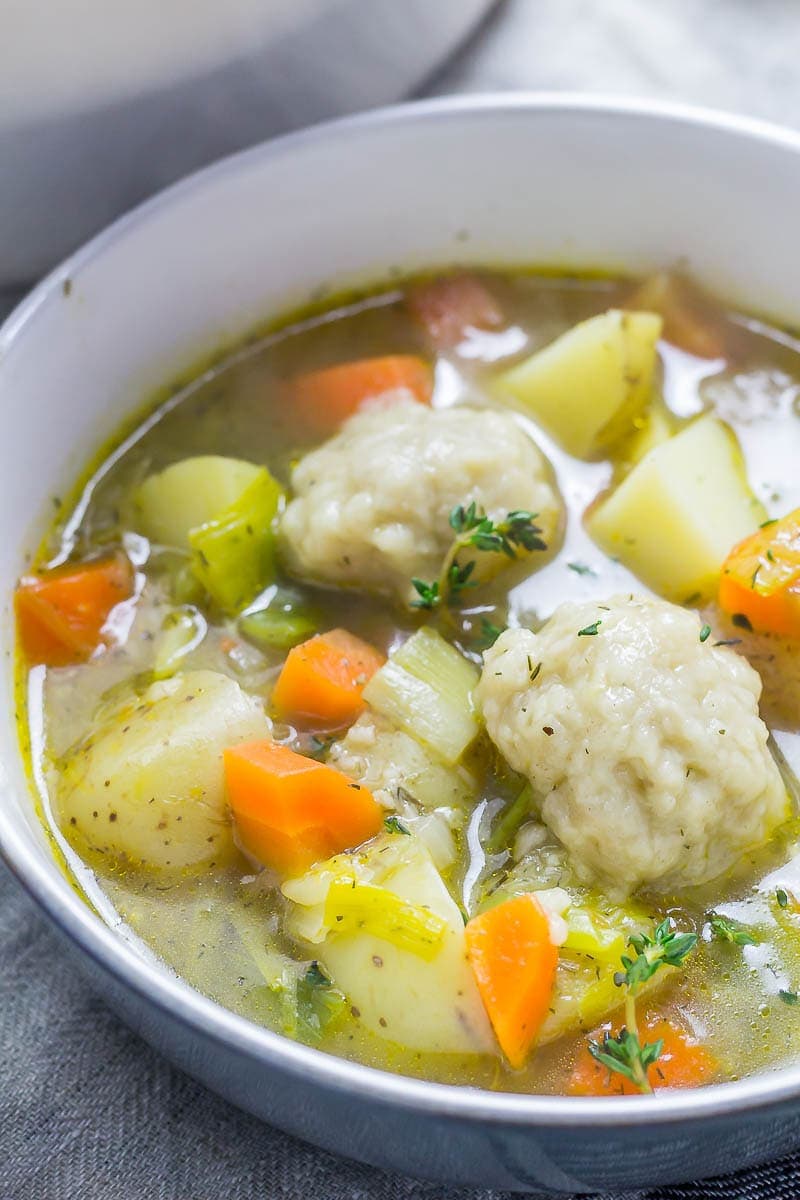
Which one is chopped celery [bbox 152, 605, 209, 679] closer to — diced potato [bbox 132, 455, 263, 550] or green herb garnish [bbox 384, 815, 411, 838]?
diced potato [bbox 132, 455, 263, 550]

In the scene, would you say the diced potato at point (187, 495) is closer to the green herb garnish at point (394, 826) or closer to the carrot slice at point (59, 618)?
A: the carrot slice at point (59, 618)

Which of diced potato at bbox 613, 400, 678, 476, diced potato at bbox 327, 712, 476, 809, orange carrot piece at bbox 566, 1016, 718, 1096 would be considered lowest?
orange carrot piece at bbox 566, 1016, 718, 1096

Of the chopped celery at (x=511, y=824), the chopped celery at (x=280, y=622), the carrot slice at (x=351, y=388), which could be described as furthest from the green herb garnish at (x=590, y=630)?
the carrot slice at (x=351, y=388)

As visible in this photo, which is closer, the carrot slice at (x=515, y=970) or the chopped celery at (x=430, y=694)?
the carrot slice at (x=515, y=970)

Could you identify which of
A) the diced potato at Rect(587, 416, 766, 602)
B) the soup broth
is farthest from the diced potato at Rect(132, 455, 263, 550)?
the diced potato at Rect(587, 416, 766, 602)

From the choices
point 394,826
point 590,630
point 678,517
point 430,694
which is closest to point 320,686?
point 430,694

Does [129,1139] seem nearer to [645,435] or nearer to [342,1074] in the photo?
[342,1074]
